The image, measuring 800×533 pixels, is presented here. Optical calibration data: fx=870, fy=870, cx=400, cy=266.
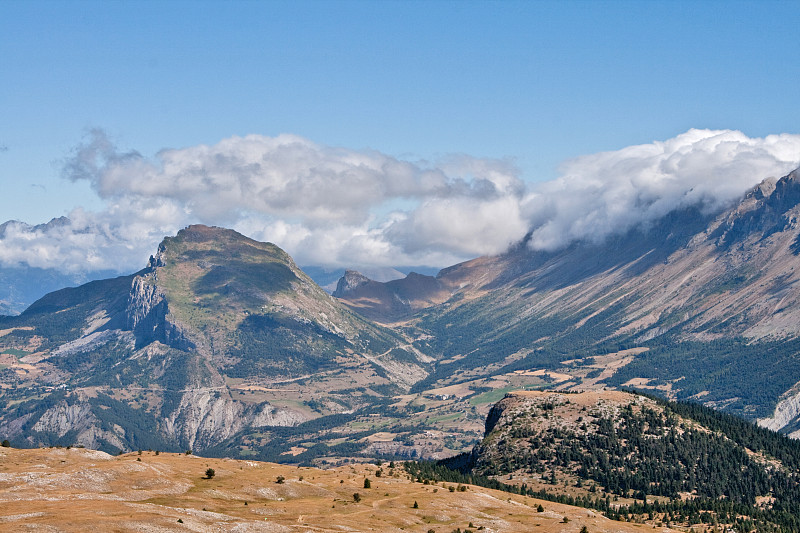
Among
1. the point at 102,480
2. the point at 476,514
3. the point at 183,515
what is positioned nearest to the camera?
the point at 183,515

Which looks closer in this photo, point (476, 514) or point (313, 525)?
point (313, 525)

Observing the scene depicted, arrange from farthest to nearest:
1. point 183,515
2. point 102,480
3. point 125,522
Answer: point 102,480, point 183,515, point 125,522

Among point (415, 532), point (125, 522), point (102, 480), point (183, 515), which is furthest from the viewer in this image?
point (102, 480)

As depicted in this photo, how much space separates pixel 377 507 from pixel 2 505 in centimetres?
7747

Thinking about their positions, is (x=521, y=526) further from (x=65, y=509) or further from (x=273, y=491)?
(x=65, y=509)

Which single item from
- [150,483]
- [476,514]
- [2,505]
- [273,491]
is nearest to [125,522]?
[2,505]

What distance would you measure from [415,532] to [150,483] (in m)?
59.0

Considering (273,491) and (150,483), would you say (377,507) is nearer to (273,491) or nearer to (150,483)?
(273,491)

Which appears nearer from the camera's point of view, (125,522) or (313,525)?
(125,522)

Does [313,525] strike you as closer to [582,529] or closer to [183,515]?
[183,515]

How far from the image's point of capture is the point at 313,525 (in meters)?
165

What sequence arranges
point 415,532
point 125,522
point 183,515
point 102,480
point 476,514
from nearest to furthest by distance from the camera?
1. point 125,522
2. point 183,515
3. point 415,532
4. point 102,480
5. point 476,514

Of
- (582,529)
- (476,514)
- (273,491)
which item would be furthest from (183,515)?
(582,529)

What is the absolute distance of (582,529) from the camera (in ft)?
636
